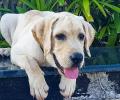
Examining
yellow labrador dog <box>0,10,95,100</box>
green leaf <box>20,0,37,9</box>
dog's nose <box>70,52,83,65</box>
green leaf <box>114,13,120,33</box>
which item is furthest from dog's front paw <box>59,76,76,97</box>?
green leaf <box>20,0,37,9</box>

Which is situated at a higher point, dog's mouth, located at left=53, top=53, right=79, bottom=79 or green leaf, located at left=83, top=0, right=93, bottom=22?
green leaf, located at left=83, top=0, right=93, bottom=22

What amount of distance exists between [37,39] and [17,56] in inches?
14.0

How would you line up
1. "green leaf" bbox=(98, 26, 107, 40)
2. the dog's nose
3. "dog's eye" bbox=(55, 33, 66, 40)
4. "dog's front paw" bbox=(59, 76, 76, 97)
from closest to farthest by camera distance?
the dog's nose → "dog's eye" bbox=(55, 33, 66, 40) → "dog's front paw" bbox=(59, 76, 76, 97) → "green leaf" bbox=(98, 26, 107, 40)

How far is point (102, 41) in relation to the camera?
5.57 m

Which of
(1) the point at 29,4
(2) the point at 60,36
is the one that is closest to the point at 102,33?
(1) the point at 29,4

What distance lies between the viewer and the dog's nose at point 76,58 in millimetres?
3764

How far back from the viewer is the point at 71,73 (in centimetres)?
394

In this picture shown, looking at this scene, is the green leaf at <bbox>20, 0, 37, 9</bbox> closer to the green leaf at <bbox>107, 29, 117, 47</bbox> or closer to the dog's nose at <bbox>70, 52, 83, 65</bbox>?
the green leaf at <bbox>107, 29, 117, 47</bbox>

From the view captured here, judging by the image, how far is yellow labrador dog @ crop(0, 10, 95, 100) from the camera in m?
3.84

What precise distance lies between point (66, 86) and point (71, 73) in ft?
0.65

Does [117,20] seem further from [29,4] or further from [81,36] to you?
[81,36]

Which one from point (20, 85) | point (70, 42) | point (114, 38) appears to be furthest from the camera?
point (114, 38)

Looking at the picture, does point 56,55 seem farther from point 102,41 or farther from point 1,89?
point 102,41

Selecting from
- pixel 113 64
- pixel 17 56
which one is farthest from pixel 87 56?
pixel 17 56
